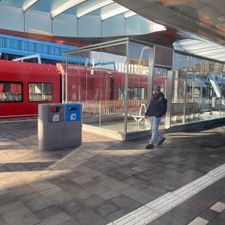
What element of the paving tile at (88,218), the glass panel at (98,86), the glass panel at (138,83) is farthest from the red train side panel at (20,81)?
the paving tile at (88,218)

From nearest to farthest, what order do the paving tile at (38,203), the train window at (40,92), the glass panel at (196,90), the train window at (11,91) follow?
the paving tile at (38,203) → the glass panel at (196,90) → the train window at (11,91) → the train window at (40,92)

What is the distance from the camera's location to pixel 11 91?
11.2 m

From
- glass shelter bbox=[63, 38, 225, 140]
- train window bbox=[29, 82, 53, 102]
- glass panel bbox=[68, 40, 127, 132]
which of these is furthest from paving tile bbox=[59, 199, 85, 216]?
train window bbox=[29, 82, 53, 102]

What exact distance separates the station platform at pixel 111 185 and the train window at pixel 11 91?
4.85 m

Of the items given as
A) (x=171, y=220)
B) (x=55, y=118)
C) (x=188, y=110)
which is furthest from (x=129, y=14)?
(x=171, y=220)

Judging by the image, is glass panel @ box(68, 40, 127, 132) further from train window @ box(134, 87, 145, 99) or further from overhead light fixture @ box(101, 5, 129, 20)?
overhead light fixture @ box(101, 5, 129, 20)

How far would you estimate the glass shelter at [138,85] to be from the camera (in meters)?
8.12

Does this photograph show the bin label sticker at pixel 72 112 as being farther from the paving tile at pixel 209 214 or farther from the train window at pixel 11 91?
the train window at pixel 11 91

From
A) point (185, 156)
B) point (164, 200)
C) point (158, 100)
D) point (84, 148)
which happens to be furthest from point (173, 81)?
point (164, 200)

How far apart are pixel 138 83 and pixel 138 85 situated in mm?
91

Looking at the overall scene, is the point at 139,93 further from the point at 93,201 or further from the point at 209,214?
the point at 209,214

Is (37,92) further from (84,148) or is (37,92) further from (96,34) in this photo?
(84,148)

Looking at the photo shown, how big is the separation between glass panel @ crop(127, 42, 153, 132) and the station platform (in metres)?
2.15

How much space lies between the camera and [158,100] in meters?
6.54
